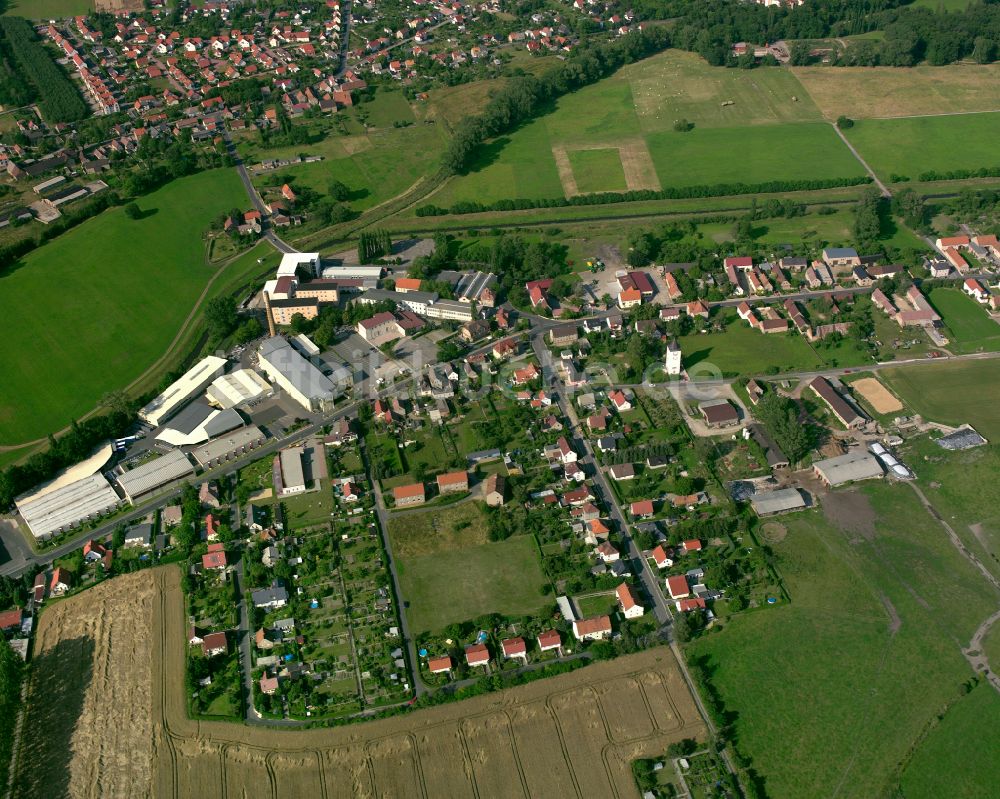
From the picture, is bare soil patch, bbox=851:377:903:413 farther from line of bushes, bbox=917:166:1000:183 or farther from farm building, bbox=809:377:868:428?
line of bushes, bbox=917:166:1000:183

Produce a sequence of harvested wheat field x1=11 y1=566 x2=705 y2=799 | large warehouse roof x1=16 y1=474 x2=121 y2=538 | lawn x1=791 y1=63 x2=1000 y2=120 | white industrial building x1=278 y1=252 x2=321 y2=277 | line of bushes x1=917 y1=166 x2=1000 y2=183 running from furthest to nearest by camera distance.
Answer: lawn x1=791 y1=63 x2=1000 y2=120, line of bushes x1=917 y1=166 x2=1000 y2=183, white industrial building x1=278 y1=252 x2=321 y2=277, large warehouse roof x1=16 y1=474 x2=121 y2=538, harvested wheat field x1=11 y1=566 x2=705 y2=799

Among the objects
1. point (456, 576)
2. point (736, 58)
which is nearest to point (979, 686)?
point (456, 576)

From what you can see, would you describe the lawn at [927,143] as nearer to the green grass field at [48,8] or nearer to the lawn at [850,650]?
the lawn at [850,650]

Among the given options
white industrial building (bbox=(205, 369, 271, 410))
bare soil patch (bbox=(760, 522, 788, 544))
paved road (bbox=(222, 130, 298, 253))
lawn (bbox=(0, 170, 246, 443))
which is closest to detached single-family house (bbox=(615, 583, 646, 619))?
bare soil patch (bbox=(760, 522, 788, 544))

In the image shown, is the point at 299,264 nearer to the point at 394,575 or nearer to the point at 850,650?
the point at 394,575

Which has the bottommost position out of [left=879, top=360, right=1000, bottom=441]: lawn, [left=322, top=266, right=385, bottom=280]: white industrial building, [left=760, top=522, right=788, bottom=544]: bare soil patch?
[left=879, top=360, right=1000, bottom=441]: lawn

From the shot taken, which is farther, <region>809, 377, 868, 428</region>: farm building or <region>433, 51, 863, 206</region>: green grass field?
<region>433, 51, 863, 206</region>: green grass field

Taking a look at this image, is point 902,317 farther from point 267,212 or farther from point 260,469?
point 267,212

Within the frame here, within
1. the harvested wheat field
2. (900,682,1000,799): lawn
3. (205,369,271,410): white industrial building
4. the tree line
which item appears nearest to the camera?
(900,682,1000,799): lawn
